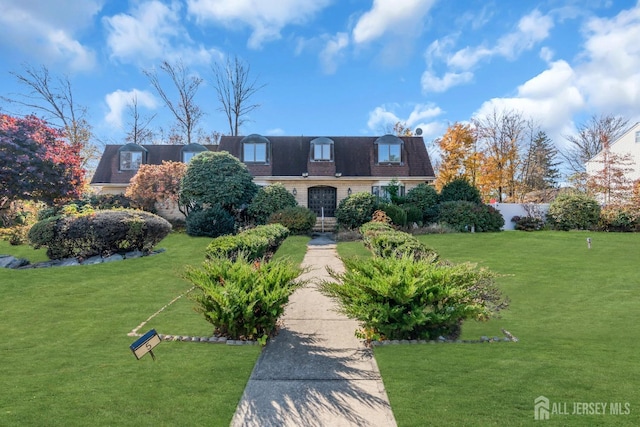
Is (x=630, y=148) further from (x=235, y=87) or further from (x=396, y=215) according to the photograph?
(x=235, y=87)

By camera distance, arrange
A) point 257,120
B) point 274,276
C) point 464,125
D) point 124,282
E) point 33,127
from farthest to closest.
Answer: point 257,120, point 464,125, point 33,127, point 124,282, point 274,276

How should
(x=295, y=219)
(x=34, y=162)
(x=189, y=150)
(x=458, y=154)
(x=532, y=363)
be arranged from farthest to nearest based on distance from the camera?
(x=458, y=154) → (x=189, y=150) → (x=295, y=219) → (x=34, y=162) → (x=532, y=363)

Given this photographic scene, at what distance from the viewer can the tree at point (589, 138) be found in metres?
36.4

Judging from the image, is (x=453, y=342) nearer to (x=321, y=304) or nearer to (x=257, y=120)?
(x=321, y=304)

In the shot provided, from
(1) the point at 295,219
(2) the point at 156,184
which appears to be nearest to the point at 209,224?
(1) the point at 295,219

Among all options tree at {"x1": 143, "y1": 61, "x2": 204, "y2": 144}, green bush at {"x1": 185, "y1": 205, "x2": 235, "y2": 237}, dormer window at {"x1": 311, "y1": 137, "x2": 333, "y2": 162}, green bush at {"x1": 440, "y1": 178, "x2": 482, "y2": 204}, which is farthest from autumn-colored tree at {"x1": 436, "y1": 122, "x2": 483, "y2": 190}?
tree at {"x1": 143, "y1": 61, "x2": 204, "y2": 144}

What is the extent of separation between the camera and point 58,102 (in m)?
30.4

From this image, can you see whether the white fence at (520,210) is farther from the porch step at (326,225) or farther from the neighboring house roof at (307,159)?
the porch step at (326,225)

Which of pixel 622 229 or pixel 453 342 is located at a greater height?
pixel 622 229

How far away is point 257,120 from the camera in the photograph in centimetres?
3272

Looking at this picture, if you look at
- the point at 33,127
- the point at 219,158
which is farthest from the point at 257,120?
the point at 33,127

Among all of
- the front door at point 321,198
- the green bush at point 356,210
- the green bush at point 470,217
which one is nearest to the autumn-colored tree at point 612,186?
the green bush at point 470,217

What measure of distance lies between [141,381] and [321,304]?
376 centimetres

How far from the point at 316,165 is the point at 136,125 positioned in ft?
71.7
